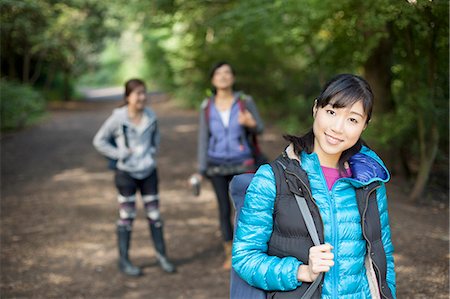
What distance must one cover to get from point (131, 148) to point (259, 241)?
3409 millimetres

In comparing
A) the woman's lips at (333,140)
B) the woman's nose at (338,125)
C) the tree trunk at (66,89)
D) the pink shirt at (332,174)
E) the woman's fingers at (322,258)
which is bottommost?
the woman's fingers at (322,258)

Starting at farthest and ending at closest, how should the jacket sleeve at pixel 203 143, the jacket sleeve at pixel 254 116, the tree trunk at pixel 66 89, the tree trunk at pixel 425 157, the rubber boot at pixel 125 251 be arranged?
1. the tree trunk at pixel 66 89
2. the tree trunk at pixel 425 157
3. the rubber boot at pixel 125 251
4. the jacket sleeve at pixel 203 143
5. the jacket sleeve at pixel 254 116

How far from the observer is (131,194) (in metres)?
5.47

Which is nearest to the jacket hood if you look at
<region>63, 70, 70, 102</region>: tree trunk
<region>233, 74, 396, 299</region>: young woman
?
<region>233, 74, 396, 299</region>: young woman

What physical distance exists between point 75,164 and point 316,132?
10.0 m

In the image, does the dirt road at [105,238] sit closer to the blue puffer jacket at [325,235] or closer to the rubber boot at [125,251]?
the rubber boot at [125,251]

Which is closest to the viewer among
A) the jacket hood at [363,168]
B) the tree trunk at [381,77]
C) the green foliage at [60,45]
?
the jacket hood at [363,168]

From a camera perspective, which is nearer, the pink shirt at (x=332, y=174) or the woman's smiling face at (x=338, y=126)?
the woman's smiling face at (x=338, y=126)

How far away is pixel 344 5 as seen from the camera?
5.65m

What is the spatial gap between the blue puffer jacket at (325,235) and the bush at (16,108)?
14.2 meters

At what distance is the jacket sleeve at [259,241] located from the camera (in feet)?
7.02

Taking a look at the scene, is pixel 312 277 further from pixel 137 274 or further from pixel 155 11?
pixel 155 11

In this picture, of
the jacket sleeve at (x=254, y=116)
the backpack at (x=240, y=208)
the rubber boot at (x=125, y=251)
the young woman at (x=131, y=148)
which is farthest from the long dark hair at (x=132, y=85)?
the backpack at (x=240, y=208)

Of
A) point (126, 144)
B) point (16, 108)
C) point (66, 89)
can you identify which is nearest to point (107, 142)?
point (126, 144)
